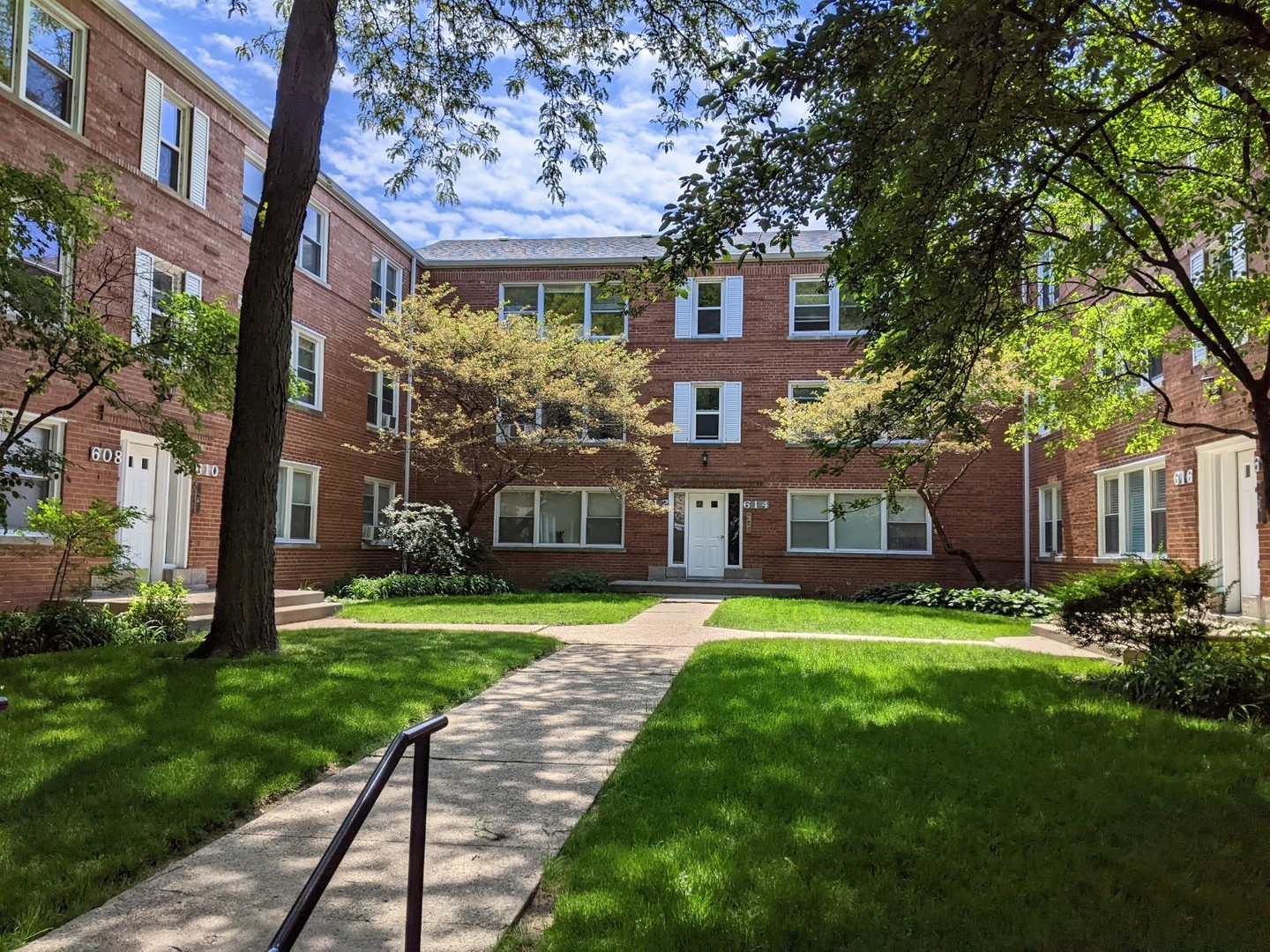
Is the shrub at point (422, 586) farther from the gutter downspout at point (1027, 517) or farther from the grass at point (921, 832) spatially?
the grass at point (921, 832)

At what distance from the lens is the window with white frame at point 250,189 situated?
50.7 feet

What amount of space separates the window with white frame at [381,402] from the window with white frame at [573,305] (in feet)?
10.4

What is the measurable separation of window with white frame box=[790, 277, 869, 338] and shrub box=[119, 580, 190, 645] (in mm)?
14720

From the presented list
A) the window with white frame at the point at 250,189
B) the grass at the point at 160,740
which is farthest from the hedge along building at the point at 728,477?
the grass at the point at 160,740

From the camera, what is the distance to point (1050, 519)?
18.8 m

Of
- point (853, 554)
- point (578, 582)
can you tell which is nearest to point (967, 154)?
point (578, 582)

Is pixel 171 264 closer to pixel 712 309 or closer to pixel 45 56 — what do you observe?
pixel 45 56

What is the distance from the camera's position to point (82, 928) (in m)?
2.84

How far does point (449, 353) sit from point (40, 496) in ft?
25.9

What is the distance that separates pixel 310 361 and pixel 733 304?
9.63 metres

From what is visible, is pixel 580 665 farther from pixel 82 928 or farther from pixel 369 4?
pixel 369 4

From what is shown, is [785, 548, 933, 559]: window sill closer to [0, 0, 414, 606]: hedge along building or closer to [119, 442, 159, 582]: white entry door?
[0, 0, 414, 606]: hedge along building

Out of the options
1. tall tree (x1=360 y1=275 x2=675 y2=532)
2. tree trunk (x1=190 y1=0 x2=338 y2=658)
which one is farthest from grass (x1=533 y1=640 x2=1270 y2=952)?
tall tree (x1=360 y1=275 x2=675 y2=532)

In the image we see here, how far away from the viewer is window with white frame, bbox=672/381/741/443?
68.5 ft
